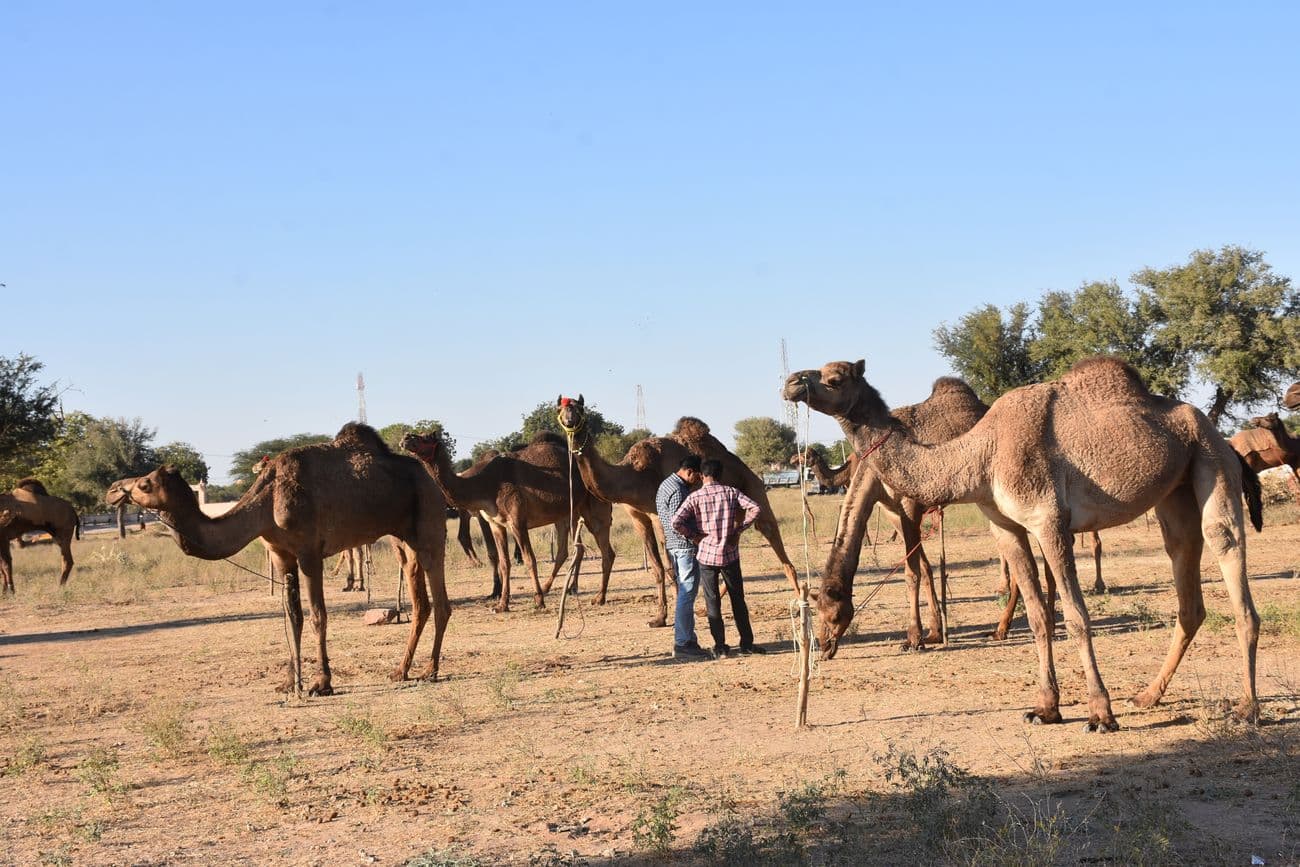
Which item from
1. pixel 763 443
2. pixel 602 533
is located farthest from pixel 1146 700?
pixel 763 443

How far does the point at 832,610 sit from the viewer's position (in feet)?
37.1

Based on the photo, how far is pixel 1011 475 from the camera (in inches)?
333

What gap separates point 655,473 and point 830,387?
27.4 feet

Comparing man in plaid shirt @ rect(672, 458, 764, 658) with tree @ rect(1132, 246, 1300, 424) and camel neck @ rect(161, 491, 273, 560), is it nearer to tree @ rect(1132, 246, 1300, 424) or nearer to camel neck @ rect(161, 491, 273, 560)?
camel neck @ rect(161, 491, 273, 560)

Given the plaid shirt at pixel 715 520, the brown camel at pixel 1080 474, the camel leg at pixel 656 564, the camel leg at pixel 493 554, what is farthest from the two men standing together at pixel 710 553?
the camel leg at pixel 493 554

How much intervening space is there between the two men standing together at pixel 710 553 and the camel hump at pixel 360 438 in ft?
10.9

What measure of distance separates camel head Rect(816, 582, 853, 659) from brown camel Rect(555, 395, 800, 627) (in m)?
3.47

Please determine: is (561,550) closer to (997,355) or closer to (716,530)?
(716,530)

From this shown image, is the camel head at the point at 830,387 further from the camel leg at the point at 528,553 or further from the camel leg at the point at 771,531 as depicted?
the camel leg at the point at 528,553

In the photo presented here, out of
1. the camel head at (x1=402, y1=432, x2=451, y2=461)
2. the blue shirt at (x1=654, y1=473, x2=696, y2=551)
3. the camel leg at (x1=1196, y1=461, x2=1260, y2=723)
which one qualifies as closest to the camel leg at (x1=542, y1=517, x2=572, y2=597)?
the camel head at (x1=402, y1=432, x2=451, y2=461)

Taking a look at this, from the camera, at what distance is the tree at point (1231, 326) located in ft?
120

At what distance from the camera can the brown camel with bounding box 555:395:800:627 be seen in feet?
51.3

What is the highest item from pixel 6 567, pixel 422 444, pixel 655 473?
pixel 422 444

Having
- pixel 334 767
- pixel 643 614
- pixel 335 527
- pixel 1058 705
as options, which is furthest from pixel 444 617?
pixel 1058 705
